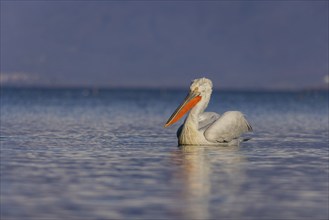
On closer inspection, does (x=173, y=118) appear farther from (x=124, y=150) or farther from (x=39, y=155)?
(x=39, y=155)

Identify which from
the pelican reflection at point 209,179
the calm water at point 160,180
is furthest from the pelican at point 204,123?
the calm water at point 160,180

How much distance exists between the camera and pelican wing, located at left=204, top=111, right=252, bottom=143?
62.9 ft

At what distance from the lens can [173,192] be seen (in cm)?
1206

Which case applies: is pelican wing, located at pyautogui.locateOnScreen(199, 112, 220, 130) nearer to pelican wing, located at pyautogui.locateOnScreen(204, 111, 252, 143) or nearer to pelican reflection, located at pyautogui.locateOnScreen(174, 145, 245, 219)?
pelican wing, located at pyautogui.locateOnScreen(204, 111, 252, 143)

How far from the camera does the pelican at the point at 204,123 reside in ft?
63.2

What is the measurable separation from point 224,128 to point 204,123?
3.64ft

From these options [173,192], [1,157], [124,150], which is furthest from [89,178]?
[124,150]

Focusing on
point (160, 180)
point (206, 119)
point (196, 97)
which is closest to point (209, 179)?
point (160, 180)

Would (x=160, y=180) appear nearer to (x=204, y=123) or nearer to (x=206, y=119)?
(x=204, y=123)

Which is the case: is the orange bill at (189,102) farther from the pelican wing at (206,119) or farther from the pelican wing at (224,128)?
the pelican wing at (224,128)

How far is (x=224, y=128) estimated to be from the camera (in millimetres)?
19219

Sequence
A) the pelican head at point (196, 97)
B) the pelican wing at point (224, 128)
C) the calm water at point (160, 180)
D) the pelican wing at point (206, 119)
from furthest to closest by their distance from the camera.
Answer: the pelican head at point (196, 97)
the pelican wing at point (206, 119)
the pelican wing at point (224, 128)
the calm water at point (160, 180)

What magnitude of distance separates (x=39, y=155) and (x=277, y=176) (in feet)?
16.9

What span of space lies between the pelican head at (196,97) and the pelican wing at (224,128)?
3.61 ft
